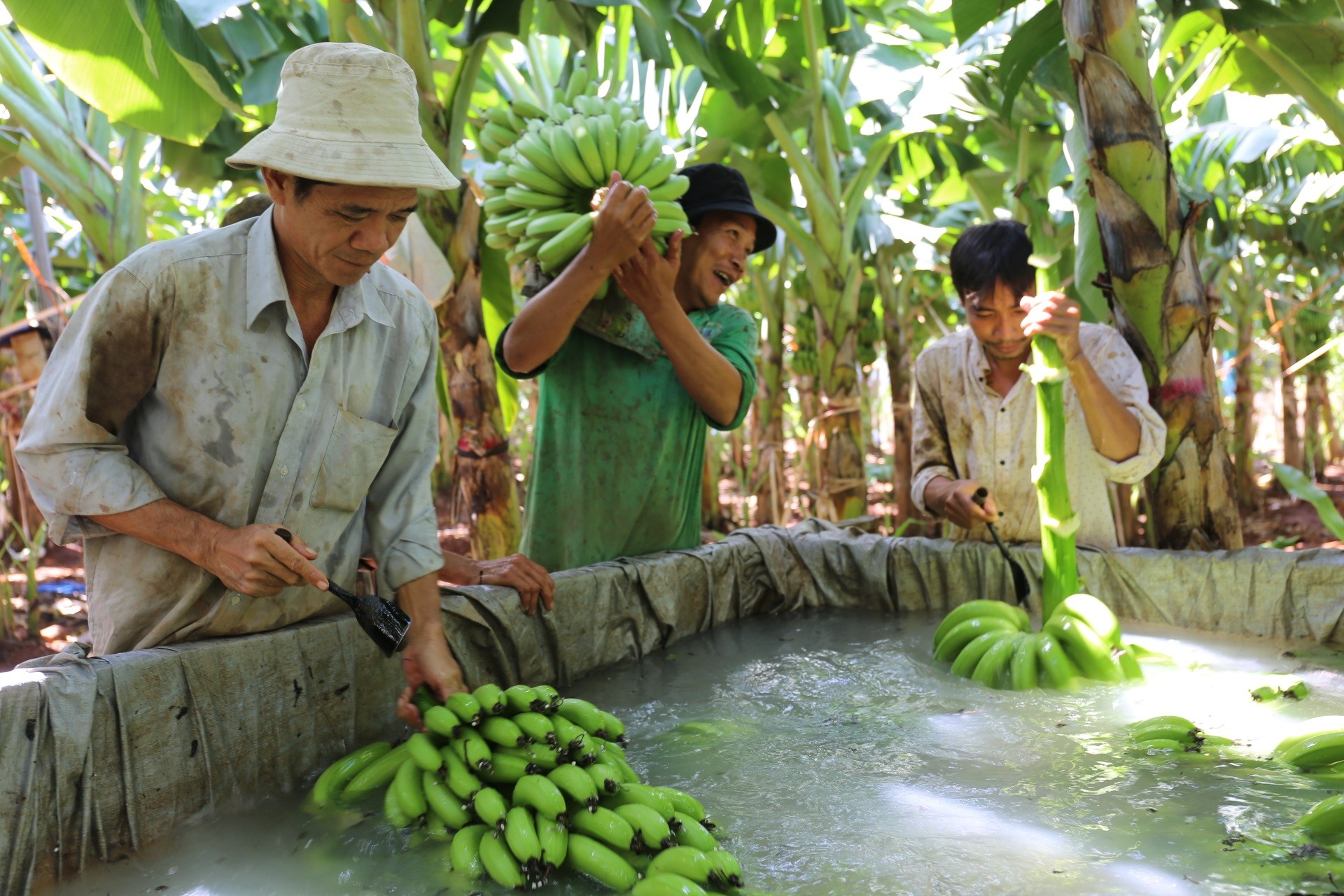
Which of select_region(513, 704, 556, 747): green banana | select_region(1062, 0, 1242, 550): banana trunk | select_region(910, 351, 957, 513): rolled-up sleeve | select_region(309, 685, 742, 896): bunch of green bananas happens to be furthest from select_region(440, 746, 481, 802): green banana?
select_region(1062, 0, 1242, 550): banana trunk

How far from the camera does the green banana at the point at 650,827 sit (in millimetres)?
1396

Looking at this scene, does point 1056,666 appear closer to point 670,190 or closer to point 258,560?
point 670,190

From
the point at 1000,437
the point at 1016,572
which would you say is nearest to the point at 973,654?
the point at 1016,572

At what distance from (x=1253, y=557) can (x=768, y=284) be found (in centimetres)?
517

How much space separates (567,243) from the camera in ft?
7.81

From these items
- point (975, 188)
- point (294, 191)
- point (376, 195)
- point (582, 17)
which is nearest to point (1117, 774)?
point (376, 195)

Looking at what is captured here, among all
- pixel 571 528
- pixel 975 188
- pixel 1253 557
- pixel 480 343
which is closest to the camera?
pixel 1253 557

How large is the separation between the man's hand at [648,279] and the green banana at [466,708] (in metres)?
1.11

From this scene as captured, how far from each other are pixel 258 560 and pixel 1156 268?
8.02ft

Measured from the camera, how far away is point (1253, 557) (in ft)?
8.32

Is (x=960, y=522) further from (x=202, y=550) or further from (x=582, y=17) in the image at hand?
(x=582, y=17)

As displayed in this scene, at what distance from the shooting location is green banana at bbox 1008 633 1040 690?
218 centimetres

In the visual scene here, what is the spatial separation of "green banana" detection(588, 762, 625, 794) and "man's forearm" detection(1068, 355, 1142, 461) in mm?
1603

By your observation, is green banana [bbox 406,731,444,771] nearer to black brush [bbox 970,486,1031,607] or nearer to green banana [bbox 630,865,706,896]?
green banana [bbox 630,865,706,896]
